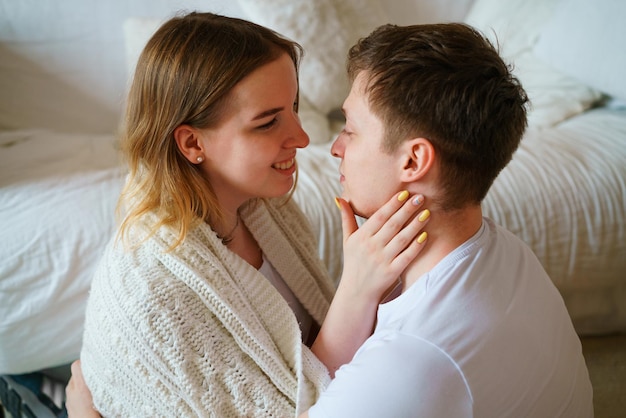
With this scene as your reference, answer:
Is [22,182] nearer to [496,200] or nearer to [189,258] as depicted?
[189,258]

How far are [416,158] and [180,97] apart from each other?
394 millimetres

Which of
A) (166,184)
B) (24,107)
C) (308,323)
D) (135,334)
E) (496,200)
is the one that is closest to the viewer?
(135,334)

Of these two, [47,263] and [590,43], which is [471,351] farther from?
[590,43]

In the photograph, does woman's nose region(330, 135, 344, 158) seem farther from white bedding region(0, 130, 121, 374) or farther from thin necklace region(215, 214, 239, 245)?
white bedding region(0, 130, 121, 374)

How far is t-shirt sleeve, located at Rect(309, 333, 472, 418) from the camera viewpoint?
31.1 inches

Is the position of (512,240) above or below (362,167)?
below

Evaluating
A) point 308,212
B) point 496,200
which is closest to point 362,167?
point 308,212

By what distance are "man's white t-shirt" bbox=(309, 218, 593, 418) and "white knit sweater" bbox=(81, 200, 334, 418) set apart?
19 cm

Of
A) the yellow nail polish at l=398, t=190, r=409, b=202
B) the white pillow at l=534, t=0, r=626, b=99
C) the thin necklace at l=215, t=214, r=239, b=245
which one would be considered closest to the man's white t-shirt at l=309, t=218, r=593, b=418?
the yellow nail polish at l=398, t=190, r=409, b=202

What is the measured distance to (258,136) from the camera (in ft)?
3.54

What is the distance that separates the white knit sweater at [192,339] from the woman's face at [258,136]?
0.38ft

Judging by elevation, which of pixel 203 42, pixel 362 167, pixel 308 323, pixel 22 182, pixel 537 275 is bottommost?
pixel 308 323

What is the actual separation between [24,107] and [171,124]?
46.3 inches

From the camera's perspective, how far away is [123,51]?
6.76ft
